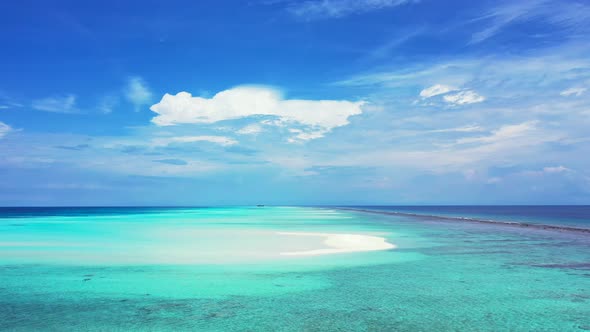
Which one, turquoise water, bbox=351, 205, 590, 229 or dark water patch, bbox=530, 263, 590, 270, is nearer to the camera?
dark water patch, bbox=530, 263, 590, 270

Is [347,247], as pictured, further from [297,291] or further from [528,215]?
[528,215]

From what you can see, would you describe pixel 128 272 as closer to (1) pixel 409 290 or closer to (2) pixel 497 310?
(1) pixel 409 290

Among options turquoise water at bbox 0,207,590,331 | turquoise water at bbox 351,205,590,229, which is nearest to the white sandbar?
turquoise water at bbox 0,207,590,331

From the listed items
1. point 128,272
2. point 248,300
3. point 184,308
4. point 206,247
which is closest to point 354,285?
point 248,300

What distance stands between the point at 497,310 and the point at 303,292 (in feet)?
12.9

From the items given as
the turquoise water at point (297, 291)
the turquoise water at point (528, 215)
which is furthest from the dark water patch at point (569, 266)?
the turquoise water at point (528, 215)

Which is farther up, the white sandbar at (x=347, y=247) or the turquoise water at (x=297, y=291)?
the white sandbar at (x=347, y=247)

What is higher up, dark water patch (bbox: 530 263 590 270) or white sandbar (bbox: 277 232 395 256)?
white sandbar (bbox: 277 232 395 256)

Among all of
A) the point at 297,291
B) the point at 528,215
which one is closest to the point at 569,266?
the point at 297,291

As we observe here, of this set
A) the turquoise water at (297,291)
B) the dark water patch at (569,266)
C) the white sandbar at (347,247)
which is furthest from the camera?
the white sandbar at (347,247)

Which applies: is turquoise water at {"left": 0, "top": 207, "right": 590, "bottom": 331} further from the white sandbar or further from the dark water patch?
the white sandbar

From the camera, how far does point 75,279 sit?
1141 cm

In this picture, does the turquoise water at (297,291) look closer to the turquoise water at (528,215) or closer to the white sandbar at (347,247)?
the white sandbar at (347,247)

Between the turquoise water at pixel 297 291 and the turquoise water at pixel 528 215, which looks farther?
the turquoise water at pixel 528 215
